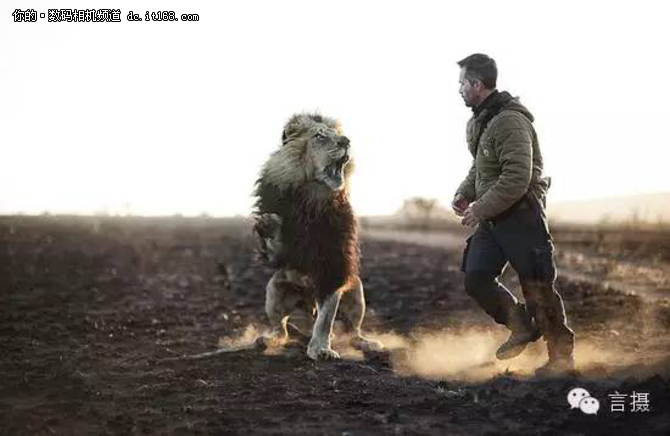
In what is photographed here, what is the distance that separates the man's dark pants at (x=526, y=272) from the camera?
21.9 ft

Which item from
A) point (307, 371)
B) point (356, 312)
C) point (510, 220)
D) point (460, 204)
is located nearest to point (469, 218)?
point (510, 220)

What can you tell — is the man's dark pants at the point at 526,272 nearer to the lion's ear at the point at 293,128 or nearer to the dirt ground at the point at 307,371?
the dirt ground at the point at 307,371

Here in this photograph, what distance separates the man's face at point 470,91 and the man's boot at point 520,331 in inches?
64.8

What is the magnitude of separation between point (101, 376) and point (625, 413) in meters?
4.26

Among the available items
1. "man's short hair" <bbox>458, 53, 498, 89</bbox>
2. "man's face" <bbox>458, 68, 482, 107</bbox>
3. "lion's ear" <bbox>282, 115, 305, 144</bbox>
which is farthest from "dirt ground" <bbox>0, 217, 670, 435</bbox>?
"man's short hair" <bbox>458, 53, 498, 89</bbox>

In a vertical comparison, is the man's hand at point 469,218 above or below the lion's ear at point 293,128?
below

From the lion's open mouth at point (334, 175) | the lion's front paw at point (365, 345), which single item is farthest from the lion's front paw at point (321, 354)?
the lion's open mouth at point (334, 175)

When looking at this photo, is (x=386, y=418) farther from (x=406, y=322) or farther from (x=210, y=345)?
(x=406, y=322)

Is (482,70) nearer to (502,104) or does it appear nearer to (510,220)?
(502,104)

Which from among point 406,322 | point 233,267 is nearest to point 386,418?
point 406,322

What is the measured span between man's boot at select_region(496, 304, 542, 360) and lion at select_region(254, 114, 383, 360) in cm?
164

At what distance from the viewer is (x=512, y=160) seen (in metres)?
6.55

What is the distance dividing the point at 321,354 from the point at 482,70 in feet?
9.23

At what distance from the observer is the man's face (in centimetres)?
686
